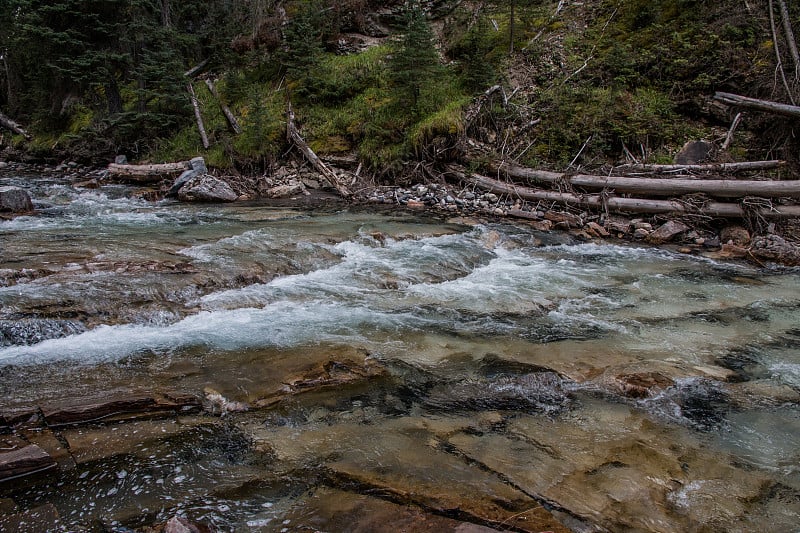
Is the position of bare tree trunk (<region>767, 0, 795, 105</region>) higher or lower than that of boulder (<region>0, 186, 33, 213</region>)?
higher

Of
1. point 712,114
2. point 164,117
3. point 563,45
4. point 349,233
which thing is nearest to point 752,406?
point 349,233

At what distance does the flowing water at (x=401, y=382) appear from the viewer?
256 cm

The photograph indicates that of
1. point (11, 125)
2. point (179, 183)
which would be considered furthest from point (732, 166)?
point (11, 125)

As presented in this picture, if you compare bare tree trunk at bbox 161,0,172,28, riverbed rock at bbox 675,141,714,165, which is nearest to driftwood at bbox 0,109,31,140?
bare tree trunk at bbox 161,0,172,28

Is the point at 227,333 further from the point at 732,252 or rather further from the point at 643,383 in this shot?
the point at 732,252

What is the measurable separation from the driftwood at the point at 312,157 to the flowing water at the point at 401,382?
568 centimetres

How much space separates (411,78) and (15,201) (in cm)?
1005

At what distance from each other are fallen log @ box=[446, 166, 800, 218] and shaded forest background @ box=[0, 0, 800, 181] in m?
0.97

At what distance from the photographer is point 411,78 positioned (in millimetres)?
13062

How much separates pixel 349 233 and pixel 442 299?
334 centimetres

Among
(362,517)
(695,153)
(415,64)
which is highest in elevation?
(415,64)

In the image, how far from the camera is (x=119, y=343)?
14.4ft

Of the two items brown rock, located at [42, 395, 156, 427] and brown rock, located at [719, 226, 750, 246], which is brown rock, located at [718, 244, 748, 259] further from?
brown rock, located at [42, 395, 156, 427]

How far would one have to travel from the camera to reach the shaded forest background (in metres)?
11.4
